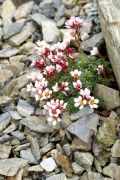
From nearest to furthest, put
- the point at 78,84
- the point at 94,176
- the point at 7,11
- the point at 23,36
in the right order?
the point at 94,176, the point at 78,84, the point at 23,36, the point at 7,11

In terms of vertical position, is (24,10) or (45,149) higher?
(24,10)

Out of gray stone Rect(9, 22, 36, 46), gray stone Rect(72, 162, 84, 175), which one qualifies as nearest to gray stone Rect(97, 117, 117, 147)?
gray stone Rect(72, 162, 84, 175)

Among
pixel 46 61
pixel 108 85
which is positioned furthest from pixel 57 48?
pixel 108 85

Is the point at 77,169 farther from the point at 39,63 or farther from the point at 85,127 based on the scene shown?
the point at 39,63

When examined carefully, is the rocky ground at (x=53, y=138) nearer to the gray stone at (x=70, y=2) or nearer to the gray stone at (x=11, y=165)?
the gray stone at (x=11, y=165)

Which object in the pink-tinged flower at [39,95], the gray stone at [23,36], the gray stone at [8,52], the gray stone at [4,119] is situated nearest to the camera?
the pink-tinged flower at [39,95]

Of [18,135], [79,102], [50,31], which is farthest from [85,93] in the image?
[50,31]

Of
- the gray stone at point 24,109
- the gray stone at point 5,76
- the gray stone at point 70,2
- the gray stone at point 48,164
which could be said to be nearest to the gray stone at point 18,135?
the gray stone at point 24,109
